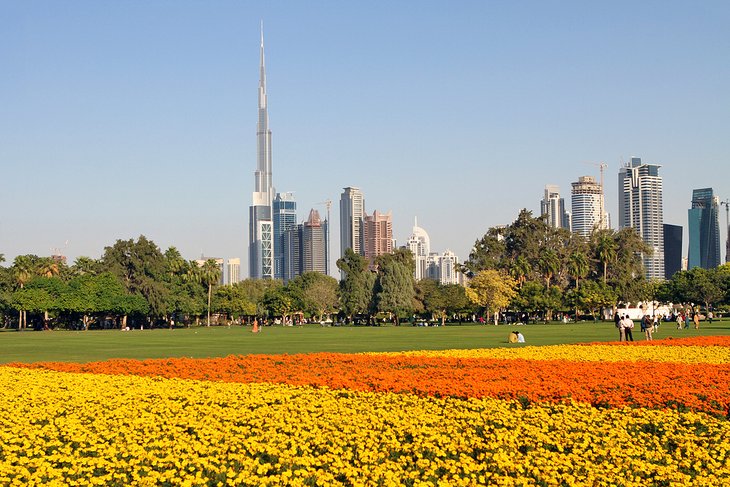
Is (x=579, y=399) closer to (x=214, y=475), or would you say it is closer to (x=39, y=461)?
(x=214, y=475)

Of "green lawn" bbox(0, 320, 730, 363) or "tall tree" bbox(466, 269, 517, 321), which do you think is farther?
"tall tree" bbox(466, 269, 517, 321)

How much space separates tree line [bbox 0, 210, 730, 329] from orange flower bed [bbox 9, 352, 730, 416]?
79.7 metres

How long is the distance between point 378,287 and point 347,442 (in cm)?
10010

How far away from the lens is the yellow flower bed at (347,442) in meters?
10.4

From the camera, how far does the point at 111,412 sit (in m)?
15.2

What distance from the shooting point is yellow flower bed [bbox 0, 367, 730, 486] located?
34.2 feet

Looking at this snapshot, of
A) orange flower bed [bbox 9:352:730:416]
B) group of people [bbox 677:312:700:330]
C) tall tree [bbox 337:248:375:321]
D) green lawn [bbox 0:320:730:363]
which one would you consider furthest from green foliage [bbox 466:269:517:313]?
orange flower bed [bbox 9:352:730:416]

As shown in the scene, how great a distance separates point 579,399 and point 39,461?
949 centimetres

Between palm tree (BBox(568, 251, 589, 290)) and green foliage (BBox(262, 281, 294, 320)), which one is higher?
palm tree (BBox(568, 251, 589, 290))

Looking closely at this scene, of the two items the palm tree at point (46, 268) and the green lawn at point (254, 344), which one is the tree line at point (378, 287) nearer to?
the palm tree at point (46, 268)

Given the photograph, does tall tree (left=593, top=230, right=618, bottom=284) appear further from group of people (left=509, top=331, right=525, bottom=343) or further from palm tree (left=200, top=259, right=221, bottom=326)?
group of people (left=509, top=331, right=525, bottom=343)

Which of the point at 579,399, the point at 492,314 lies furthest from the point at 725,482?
the point at 492,314

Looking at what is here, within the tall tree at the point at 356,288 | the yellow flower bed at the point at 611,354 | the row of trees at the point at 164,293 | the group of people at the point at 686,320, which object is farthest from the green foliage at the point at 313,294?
the yellow flower bed at the point at 611,354

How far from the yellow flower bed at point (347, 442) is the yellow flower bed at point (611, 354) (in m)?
14.6
